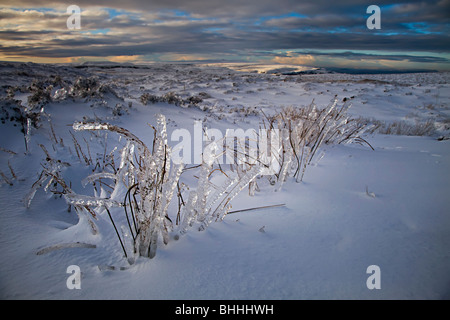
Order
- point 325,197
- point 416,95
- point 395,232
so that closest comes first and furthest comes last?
point 395,232 < point 325,197 < point 416,95

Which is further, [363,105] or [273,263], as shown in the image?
[363,105]

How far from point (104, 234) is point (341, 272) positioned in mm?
1039

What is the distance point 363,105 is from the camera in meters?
8.87

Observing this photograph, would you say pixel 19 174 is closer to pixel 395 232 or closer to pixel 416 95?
pixel 395 232

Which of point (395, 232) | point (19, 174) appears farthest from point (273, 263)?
point (19, 174)

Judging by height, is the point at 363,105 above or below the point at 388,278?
above

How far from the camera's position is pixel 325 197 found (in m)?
1.52
